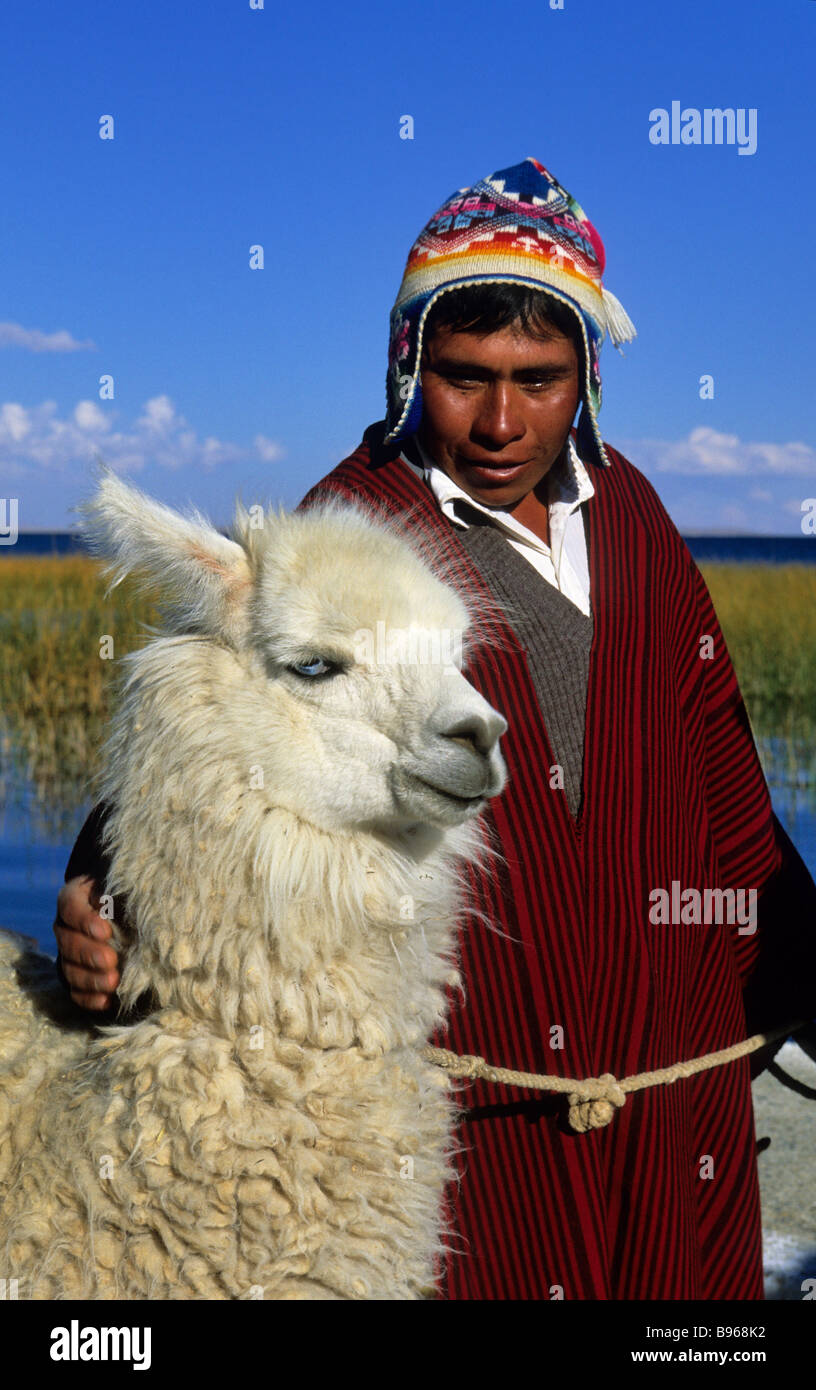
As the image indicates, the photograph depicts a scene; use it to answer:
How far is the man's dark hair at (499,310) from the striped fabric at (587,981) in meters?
0.21

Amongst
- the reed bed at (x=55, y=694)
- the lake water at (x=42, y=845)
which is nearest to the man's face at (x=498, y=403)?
the lake water at (x=42, y=845)

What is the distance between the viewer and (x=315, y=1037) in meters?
1.35

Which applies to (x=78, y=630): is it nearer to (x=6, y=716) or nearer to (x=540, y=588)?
(x=6, y=716)

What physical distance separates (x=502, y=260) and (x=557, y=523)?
36 cm

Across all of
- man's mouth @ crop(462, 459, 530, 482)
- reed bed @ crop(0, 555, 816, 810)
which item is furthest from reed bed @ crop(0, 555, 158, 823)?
man's mouth @ crop(462, 459, 530, 482)

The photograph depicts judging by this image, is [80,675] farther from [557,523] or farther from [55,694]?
[557,523]

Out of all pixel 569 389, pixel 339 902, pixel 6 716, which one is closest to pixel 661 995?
pixel 339 902

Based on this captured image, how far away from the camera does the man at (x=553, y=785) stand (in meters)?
1.62

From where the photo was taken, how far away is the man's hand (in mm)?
1419

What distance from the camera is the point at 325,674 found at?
53.9 inches

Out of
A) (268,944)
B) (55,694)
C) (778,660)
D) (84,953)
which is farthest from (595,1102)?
(778,660)

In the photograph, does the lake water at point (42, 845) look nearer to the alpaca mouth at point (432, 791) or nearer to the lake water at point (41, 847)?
the lake water at point (41, 847)
